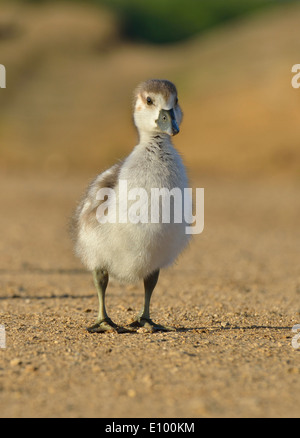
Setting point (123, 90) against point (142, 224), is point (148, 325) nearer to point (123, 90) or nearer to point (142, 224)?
point (142, 224)

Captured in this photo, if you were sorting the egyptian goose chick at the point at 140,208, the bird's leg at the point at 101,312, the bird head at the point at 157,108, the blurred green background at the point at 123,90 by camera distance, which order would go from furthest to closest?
the blurred green background at the point at 123,90 → the bird's leg at the point at 101,312 → the bird head at the point at 157,108 → the egyptian goose chick at the point at 140,208

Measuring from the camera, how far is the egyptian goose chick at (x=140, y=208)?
6.51m

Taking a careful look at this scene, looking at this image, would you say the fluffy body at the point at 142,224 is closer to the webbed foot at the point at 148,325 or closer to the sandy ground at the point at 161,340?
the webbed foot at the point at 148,325

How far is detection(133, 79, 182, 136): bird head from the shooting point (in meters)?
6.67

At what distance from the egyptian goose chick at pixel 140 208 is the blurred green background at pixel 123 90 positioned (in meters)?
22.2

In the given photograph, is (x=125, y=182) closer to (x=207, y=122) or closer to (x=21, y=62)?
(x=207, y=122)

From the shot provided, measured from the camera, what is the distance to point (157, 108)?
6.75 m

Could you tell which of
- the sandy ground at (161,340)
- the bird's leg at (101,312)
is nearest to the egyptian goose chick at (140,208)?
the bird's leg at (101,312)

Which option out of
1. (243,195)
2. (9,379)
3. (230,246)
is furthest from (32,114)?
(9,379)

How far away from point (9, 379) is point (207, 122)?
30734 millimetres

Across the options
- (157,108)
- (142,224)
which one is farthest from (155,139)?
(142,224)

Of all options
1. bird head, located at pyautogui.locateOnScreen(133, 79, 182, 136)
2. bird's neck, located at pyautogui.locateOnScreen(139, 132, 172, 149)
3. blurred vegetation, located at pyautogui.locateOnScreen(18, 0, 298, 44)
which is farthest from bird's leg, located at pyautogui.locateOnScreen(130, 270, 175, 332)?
blurred vegetation, located at pyautogui.locateOnScreen(18, 0, 298, 44)

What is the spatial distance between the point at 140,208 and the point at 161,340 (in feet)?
3.68

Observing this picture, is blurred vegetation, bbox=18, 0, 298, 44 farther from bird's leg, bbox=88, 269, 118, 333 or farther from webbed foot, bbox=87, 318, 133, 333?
webbed foot, bbox=87, 318, 133, 333
